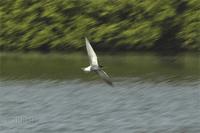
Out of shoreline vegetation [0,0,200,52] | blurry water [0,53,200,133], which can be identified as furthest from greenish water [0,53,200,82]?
shoreline vegetation [0,0,200,52]

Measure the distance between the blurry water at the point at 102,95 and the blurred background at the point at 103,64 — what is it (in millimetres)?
19

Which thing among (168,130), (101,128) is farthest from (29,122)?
(168,130)

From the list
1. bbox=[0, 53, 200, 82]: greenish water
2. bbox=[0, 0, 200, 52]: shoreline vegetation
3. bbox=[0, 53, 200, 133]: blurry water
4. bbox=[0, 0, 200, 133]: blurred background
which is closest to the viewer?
bbox=[0, 53, 200, 133]: blurry water

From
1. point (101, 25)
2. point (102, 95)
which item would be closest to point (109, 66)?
point (101, 25)

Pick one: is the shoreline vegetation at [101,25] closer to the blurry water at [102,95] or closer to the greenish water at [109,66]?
the greenish water at [109,66]

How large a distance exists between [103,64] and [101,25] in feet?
7.44

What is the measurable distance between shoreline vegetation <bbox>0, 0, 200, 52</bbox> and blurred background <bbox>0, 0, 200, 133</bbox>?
3 centimetres

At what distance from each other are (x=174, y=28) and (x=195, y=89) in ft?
16.3

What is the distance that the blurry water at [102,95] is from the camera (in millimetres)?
13922

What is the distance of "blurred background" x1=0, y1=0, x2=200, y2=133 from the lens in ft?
46.9

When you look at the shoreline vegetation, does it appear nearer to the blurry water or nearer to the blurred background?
the blurred background

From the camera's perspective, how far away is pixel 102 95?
1622cm

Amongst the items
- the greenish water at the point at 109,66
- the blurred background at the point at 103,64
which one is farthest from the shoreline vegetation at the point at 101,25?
the greenish water at the point at 109,66

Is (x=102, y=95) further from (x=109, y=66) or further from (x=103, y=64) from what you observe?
(x=103, y=64)
